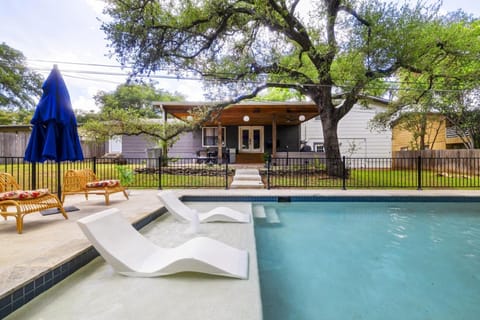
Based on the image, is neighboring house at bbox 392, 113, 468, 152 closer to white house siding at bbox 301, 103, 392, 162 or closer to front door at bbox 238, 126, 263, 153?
white house siding at bbox 301, 103, 392, 162

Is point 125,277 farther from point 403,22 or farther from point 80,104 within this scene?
point 80,104

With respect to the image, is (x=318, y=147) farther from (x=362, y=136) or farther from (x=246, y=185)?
(x=246, y=185)

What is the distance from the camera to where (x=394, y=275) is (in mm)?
3578

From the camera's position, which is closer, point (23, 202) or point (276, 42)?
point (23, 202)

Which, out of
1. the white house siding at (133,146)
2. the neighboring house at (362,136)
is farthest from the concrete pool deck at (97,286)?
the neighboring house at (362,136)

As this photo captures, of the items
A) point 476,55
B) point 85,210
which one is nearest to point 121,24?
point 85,210

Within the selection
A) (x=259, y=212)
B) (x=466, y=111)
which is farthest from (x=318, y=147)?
(x=259, y=212)

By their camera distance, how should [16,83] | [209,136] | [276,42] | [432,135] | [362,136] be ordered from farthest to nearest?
[16,83]
[432,135]
[362,136]
[209,136]
[276,42]

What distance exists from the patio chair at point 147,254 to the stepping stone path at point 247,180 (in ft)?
21.0

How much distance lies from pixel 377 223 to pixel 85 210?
19.6 ft

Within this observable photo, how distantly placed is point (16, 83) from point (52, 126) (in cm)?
2463

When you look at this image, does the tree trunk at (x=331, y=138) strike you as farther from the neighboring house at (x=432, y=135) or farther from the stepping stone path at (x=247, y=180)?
the neighboring house at (x=432, y=135)

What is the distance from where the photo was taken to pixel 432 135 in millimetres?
19844

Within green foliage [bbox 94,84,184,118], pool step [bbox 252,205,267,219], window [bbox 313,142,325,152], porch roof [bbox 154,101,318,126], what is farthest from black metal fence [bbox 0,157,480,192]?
green foliage [bbox 94,84,184,118]
